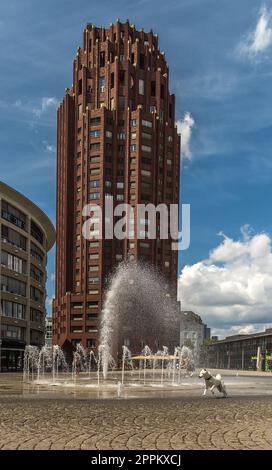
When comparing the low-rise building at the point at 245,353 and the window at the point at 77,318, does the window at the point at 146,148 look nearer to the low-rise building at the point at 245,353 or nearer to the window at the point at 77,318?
the window at the point at 77,318

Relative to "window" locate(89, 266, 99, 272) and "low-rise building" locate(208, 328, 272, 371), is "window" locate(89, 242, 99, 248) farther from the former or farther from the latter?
"low-rise building" locate(208, 328, 272, 371)

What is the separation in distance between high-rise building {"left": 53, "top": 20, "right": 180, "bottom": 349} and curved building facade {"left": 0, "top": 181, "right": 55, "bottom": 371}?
111ft

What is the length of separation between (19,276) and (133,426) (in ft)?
235

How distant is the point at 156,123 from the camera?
13938 centimetres

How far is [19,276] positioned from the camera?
3305 inches

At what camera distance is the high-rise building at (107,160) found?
132m

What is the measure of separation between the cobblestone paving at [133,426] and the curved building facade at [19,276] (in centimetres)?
5978

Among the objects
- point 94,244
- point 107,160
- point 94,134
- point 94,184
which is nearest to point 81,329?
point 94,244

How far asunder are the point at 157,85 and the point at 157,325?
61309mm

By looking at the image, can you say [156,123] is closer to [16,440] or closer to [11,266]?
[11,266]

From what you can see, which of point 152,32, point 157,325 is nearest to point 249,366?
point 157,325

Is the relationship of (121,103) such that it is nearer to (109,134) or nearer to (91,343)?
(109,134)

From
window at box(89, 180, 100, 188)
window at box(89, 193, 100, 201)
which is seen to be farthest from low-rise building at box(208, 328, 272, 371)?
window at box(89, 180, 100, 188)

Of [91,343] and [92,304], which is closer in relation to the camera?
[91,343]
